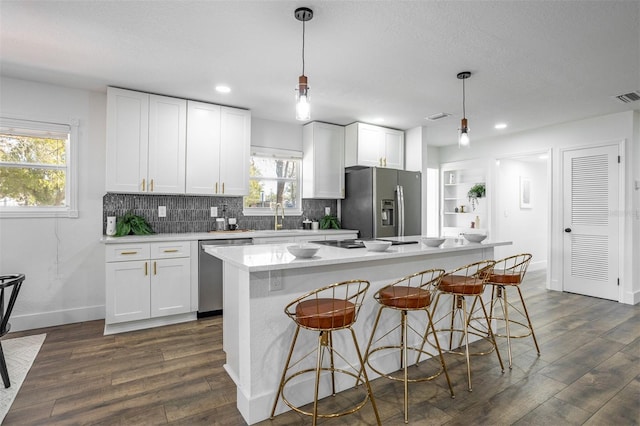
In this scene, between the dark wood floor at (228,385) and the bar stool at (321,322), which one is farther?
the dark wood floor at (228,385)

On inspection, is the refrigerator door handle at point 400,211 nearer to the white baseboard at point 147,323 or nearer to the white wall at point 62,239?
the white baseboard at point 147,323

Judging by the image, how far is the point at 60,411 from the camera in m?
2.05

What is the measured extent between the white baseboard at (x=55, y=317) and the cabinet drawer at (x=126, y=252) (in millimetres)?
889

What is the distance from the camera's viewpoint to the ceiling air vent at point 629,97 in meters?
3.73

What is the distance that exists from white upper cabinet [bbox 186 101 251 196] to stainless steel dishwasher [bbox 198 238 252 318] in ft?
2.34

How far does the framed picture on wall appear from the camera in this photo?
6652mm

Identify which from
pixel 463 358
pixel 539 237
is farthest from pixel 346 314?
pixel 539 237

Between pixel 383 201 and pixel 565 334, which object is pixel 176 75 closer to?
pixel 383 201

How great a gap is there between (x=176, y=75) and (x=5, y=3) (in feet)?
4.21

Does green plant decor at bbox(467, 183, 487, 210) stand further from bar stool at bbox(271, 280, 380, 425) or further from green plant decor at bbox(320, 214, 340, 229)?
bar stool at bbox(271, 280, 380, 425)

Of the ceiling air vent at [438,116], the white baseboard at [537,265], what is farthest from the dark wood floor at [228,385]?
the white baseboard at [537,265]

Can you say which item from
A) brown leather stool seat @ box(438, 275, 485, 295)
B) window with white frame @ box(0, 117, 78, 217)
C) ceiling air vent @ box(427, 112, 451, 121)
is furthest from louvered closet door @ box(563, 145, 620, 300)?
window with white frame @ box(0, 117, 78, 217)

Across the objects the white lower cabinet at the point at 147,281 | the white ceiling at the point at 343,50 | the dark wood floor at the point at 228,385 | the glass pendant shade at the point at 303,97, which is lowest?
the dark wood floor at the point at 228,385

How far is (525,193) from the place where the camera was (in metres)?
6.73
